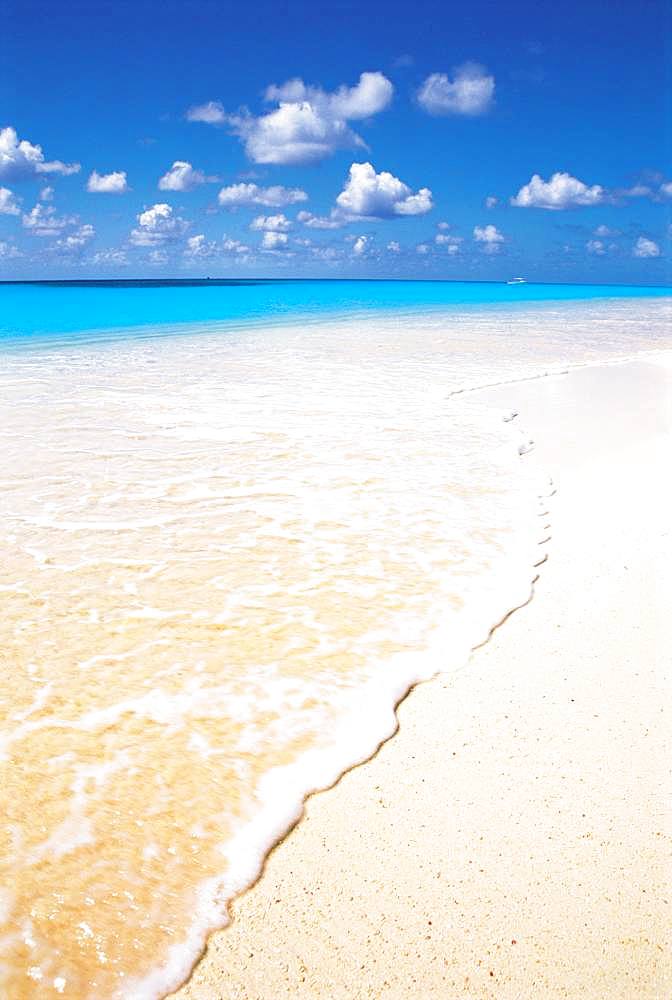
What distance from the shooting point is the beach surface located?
2.21 metres

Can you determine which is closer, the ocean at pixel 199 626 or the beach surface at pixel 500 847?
the beach surface at pixel 500 847

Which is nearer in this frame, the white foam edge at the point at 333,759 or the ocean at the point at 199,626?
the white foam edge at the point at 333,759

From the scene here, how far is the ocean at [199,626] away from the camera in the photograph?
2.52 metres

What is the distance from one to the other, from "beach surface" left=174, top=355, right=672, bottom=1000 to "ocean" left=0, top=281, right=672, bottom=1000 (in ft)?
0.56

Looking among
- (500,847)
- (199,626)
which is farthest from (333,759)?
(199,626)

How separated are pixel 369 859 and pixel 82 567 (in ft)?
10.5

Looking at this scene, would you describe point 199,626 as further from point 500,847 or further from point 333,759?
point 500,847

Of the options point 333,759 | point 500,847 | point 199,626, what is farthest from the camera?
point 199,626

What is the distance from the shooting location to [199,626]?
4.26m

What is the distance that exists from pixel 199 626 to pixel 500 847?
86.0 inches

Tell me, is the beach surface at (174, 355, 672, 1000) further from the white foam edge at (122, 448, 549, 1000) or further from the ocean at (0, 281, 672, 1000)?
the ocean at (0, 281, 672, 1000)

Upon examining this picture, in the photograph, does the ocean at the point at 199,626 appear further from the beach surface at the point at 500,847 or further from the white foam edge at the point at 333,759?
the beach surface at the point at 500,847

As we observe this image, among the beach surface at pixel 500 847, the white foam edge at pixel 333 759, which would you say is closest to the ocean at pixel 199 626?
the white foam edge at pixel 333 759

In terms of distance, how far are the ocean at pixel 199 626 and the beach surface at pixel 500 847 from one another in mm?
171
